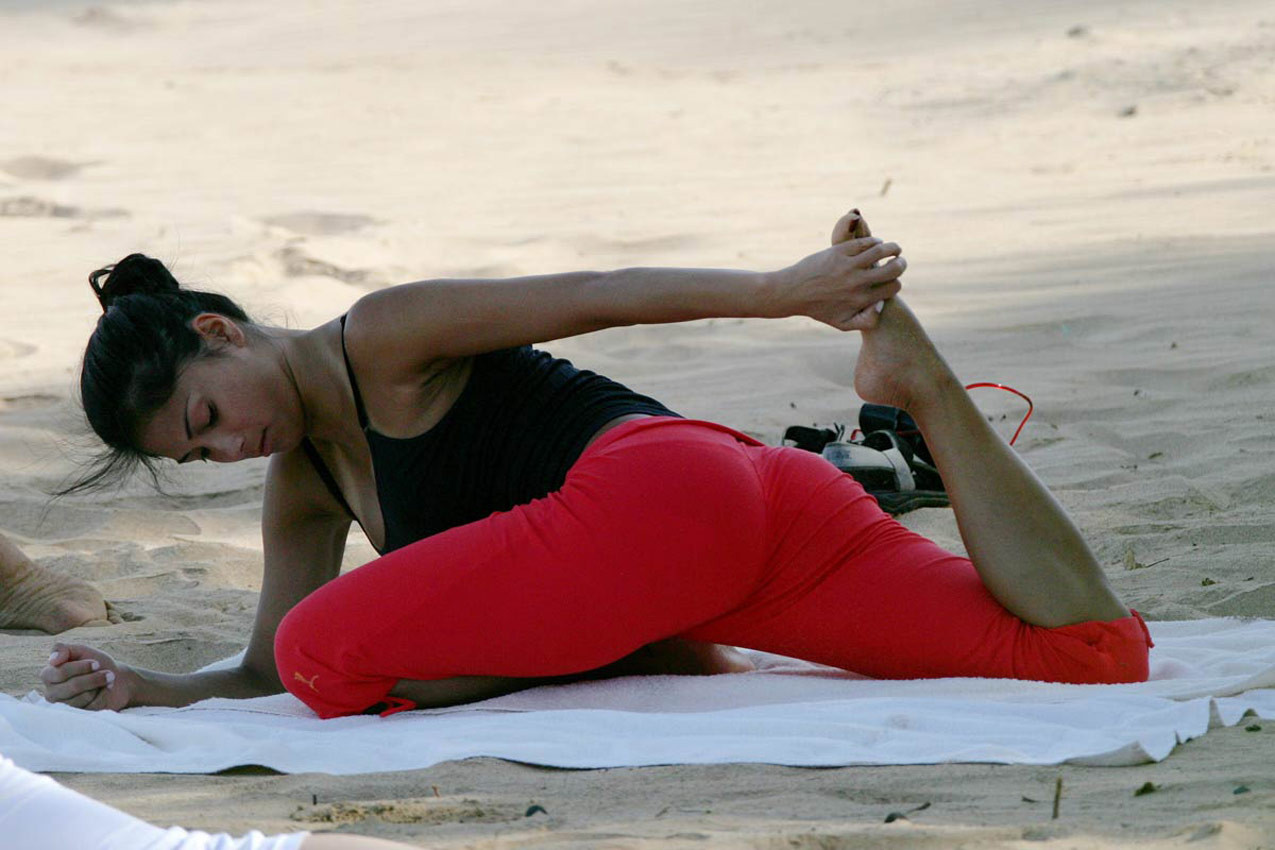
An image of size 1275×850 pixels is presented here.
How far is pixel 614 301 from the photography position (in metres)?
2.80

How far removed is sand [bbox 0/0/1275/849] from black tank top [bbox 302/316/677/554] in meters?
0.63

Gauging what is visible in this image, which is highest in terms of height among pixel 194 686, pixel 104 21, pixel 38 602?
pixel 194 686

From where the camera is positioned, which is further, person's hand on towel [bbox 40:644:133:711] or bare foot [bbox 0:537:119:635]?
bare foot [bbox 0:537:119:635]

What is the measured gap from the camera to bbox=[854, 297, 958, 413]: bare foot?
2.83 m

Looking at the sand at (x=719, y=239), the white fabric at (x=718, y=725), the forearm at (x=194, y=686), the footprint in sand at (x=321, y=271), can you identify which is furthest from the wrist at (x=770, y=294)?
the footprint in sand at (x=321, y=271)

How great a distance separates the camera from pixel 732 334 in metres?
7.07

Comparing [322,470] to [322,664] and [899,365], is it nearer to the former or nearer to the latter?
[322,664]

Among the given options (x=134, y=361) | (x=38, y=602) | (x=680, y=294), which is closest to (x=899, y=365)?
(x=680, y=294)

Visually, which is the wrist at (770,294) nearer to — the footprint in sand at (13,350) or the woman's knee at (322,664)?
the woman's knee at (322,664)

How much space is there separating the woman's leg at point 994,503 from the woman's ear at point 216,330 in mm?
1142

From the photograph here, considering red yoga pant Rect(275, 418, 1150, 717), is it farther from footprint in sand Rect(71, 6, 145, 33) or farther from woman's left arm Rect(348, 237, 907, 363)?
footprint in sand Rect(71, 6, 145, 33)

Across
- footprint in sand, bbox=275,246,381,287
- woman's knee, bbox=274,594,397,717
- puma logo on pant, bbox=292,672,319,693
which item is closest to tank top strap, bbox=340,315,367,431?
woman's knee, bbox=274,594,397,717

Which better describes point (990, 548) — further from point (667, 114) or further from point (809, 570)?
point (667, 114)

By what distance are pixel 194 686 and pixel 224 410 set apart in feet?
1.93
